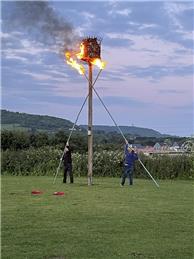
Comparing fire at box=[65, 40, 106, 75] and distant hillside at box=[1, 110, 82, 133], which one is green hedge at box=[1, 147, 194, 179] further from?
distant hillside at box=[1, 110, 82, 133]

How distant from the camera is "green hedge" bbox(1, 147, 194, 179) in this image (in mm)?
25656

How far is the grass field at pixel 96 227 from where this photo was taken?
763 cm

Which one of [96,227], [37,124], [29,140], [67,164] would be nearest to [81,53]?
[67,164]

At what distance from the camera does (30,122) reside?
44.7 metres

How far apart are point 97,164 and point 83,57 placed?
824 centimetres

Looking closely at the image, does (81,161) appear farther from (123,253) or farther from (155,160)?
(123,253)

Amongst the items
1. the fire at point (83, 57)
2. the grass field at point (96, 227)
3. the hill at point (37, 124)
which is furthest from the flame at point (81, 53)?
the hill at point (37, 124)

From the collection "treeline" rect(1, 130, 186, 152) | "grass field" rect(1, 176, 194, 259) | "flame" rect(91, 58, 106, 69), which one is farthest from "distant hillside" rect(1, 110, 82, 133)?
"grass field" rect(1, 176, 194, 259)

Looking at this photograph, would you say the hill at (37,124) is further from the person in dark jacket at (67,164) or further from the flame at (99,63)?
the flame at (99,63)

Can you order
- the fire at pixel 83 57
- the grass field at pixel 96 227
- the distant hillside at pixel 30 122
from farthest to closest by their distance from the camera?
the distant hillside at pixel 30 122
the fire at pixel 83 57
the grass field at pixel 96 227

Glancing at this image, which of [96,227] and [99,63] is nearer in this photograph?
[96,227]

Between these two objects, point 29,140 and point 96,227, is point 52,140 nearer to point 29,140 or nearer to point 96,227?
point 29,140

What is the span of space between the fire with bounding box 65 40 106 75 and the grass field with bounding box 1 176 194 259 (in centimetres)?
665

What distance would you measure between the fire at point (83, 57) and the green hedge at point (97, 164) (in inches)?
285
